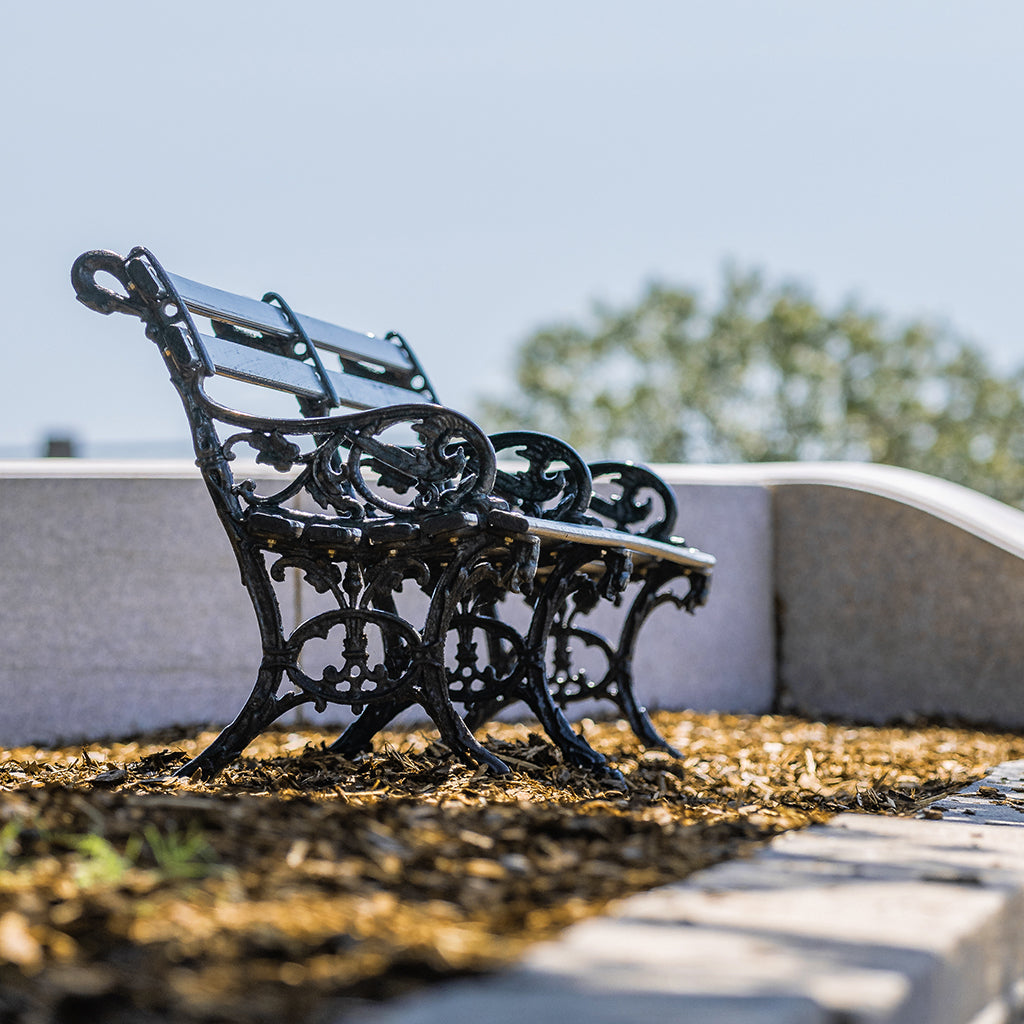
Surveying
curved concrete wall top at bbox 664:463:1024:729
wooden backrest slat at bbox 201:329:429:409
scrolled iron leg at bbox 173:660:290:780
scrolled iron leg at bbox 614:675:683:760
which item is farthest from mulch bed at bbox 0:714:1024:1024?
curved concrete wall top at bbox 664:463:1024:729

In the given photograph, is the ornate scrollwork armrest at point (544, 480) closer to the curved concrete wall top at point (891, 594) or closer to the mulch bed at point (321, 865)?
the mulch bed at point (321, 865)

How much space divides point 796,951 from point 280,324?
112 inches

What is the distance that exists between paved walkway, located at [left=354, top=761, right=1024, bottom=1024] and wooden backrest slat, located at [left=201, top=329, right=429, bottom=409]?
68.6 inches

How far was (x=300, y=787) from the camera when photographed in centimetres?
299

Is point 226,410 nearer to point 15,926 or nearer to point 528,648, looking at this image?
point 528,648

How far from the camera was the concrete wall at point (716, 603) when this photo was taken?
15.8ft

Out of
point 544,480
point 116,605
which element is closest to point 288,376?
point 544,480

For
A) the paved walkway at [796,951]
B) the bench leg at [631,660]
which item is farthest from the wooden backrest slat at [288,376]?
the paved walkway at [796,951]

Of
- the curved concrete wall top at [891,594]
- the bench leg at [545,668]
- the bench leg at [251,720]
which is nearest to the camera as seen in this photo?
the bench leg at [251,720]

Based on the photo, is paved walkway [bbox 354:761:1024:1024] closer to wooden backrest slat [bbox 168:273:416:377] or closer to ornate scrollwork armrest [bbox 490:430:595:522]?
ornate scrollwork armrest [bbox 490:430:595:522]

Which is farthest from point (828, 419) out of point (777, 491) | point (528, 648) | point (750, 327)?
point (528, 648)

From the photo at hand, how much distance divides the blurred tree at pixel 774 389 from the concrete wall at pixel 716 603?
29.2 meters

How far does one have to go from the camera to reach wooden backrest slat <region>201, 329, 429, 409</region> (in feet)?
11.4

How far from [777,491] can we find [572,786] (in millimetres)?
4027
